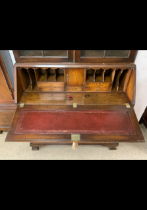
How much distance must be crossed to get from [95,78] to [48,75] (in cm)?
70

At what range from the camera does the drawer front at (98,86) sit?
6.66ft

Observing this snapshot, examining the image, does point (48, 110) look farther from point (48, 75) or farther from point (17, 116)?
point (48, 75)

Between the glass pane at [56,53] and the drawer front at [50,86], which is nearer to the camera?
the glass pane at [56,53]

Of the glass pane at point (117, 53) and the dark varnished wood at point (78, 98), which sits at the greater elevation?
the glass pane at point (117, 53)

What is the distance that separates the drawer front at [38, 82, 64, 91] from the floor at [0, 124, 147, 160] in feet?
3.21

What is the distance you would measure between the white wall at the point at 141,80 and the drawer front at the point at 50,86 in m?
0.59

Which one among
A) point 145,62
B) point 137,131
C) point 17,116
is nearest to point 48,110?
point 17,116

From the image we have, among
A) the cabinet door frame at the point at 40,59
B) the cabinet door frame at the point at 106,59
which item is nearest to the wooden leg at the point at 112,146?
the cabinet door frame at the point at 106,59

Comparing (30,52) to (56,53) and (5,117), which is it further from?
(5,117)

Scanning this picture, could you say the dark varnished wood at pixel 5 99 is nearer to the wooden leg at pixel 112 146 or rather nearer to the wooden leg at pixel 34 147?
the wooden leg at pixel 34 147

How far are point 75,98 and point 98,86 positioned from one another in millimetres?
379

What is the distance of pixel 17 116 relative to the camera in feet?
5.81

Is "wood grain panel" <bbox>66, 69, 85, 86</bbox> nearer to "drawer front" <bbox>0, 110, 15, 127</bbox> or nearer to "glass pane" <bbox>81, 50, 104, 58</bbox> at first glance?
"glass pane" <bbox>81, 50, 104, 58</bbox>

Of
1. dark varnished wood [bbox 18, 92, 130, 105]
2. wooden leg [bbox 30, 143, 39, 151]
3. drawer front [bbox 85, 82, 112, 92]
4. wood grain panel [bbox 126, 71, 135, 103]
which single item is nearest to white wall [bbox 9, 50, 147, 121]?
wood grain panel [bbox 126, 71, 135, 103]
